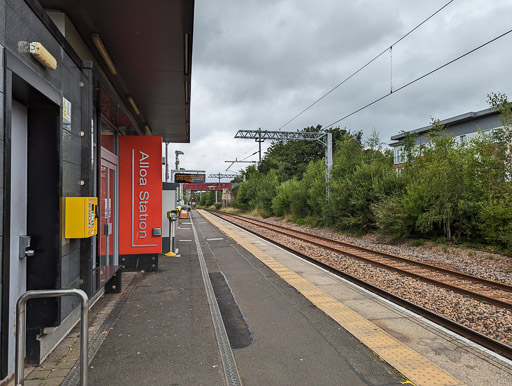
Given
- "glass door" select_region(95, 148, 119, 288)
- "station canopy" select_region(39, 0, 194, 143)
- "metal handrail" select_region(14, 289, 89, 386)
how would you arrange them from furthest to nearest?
1. "glass door" select_region(95, 148, 119, 288)
2. "station canopy" select_region(39, 0, 194, 143)
3. "metal handrail" select_region(14, 289, 89, 386)

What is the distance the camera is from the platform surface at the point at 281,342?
11.5ft

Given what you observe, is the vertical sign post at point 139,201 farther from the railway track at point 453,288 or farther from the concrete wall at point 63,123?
the railway track at point 453,288

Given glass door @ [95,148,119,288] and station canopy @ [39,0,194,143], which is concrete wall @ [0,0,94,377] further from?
glass door @ [95,148,119,288]

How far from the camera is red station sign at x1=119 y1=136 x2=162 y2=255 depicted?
320 inches

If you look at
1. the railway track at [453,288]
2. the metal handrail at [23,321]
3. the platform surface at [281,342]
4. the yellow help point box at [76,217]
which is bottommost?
the railway track at [453,288]

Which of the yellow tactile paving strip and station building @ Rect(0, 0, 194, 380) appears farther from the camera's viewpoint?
the yellow tactile paving strip

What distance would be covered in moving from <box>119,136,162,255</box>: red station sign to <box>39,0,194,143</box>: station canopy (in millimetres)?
1015

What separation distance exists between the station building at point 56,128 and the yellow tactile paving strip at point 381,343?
3.45m

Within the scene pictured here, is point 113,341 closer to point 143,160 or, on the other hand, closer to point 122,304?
point 122,304

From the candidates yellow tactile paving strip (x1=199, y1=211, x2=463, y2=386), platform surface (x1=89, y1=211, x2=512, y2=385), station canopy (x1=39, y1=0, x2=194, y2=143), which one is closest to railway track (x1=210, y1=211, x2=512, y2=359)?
platform surface (x1=89, y1=211, x2=512, y2=385)

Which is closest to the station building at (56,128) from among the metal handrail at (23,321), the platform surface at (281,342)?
the metal handrail at (23,321)

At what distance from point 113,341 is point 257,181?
48.8m

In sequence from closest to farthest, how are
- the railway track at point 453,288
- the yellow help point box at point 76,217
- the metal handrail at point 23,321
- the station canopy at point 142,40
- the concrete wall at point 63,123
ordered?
the metal handrail at point 23,321
the concrete wall at point 63,123
the yellow help point box at point 76,217
the station canopy at point 142,40
the railway track at point 453,288

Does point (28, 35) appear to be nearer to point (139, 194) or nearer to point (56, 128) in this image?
point (56, 128)
